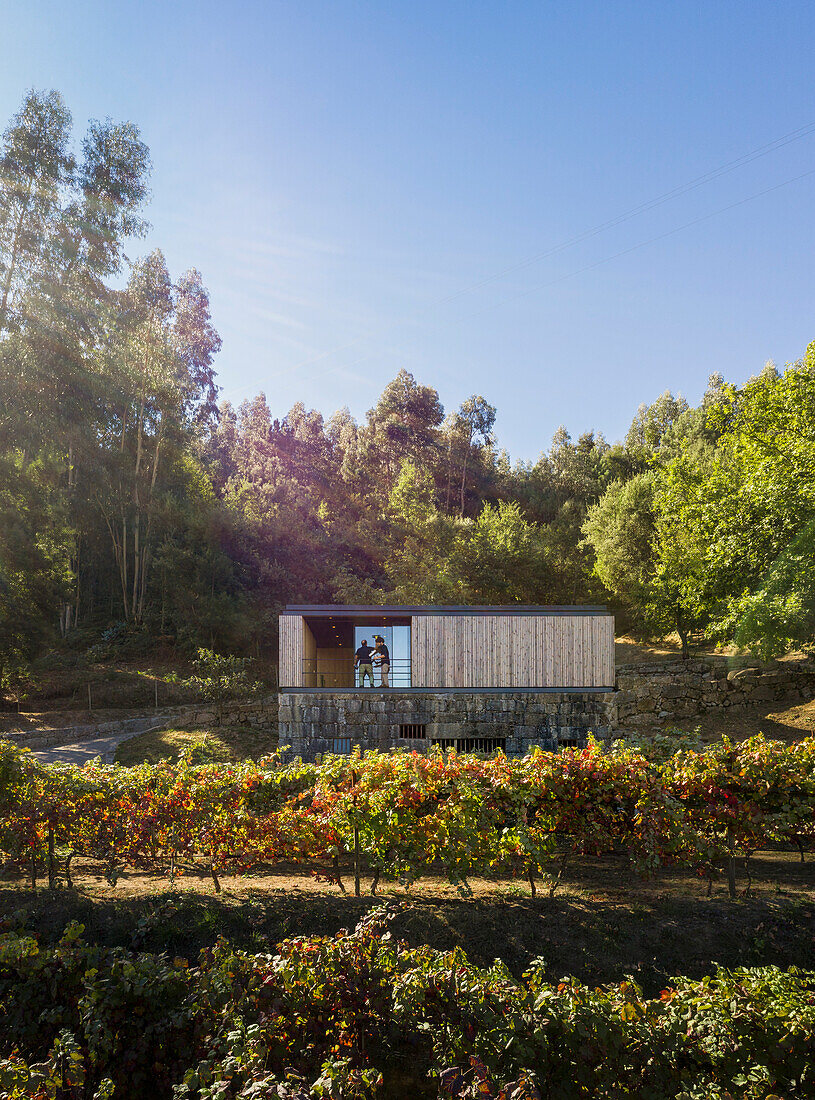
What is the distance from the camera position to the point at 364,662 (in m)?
14.2

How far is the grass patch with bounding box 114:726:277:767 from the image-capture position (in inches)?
544

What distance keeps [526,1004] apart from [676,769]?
3229 mm

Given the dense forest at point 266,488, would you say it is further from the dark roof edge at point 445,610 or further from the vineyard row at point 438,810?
the vineyard row at point 438,810

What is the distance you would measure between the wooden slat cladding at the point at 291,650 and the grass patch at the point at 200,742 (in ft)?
8.35

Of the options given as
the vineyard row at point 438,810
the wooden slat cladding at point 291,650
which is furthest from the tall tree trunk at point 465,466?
the vineyard row at point 438,810

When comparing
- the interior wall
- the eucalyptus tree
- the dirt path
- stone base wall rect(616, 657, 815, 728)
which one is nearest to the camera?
the dirt path

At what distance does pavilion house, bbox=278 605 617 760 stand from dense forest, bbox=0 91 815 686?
157 inches

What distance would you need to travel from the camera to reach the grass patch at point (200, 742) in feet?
45.3

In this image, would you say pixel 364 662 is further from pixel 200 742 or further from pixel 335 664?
pixel 200 742

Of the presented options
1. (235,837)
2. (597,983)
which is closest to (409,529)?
(235,837)

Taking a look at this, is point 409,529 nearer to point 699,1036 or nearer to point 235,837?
point 235,837

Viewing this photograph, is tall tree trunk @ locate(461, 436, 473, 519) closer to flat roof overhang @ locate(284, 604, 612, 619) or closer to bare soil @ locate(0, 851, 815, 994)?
flat roof overhang @ locate(284, 604, 612, 619)

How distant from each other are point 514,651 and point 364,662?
143 inches

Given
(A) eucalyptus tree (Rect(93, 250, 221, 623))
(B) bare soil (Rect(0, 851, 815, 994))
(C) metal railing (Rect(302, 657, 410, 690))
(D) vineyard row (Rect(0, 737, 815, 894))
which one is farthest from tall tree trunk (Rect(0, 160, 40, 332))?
(B) bare soil (Rect(0, 851, 815, 994))
